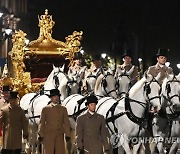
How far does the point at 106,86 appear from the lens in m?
16.9

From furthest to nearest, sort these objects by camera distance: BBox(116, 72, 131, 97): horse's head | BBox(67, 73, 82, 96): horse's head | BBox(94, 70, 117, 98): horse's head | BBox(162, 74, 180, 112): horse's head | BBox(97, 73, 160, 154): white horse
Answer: BBox(67, 73, 82, 96): horse's head < BBox(116, 72, 131, 97): horse's head < BBox(94, 70, 117, 98): horse's head < BBox(162, 74, 180, 112): horse's head < BBox(97, 73, 160, 154): white horse

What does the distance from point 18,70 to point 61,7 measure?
46232mm

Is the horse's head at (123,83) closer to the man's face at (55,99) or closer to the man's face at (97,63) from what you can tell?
the man's face at (97,63)

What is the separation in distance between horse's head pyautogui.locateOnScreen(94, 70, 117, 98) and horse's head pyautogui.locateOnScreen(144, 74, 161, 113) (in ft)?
8.93

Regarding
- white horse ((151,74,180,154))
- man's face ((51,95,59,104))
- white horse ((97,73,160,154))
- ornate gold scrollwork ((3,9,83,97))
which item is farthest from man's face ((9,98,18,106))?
ornate gold scrollwork ((3,9,83,97))

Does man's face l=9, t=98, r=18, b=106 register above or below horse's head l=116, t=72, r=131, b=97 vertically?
below

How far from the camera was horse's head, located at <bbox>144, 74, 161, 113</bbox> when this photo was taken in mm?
→ 14055

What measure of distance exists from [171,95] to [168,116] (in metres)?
0.48

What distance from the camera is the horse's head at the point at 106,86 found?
16938mm

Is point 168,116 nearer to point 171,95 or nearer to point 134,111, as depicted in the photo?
point 171,95

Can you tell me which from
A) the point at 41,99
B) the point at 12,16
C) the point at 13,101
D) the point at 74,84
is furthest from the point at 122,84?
the point at 12,16

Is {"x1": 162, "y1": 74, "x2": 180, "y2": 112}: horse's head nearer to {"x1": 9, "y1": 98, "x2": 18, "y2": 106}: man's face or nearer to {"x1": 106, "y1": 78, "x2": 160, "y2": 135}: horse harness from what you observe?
{"x1": 106, "y1": 78, "x2": 160, "y2": 135}: horse harness

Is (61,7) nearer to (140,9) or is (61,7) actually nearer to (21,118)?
(140,9)

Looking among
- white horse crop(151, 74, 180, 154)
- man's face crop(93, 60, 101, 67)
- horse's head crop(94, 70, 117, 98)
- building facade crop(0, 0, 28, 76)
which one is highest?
building facade crop(0, 0, 28, 76)
